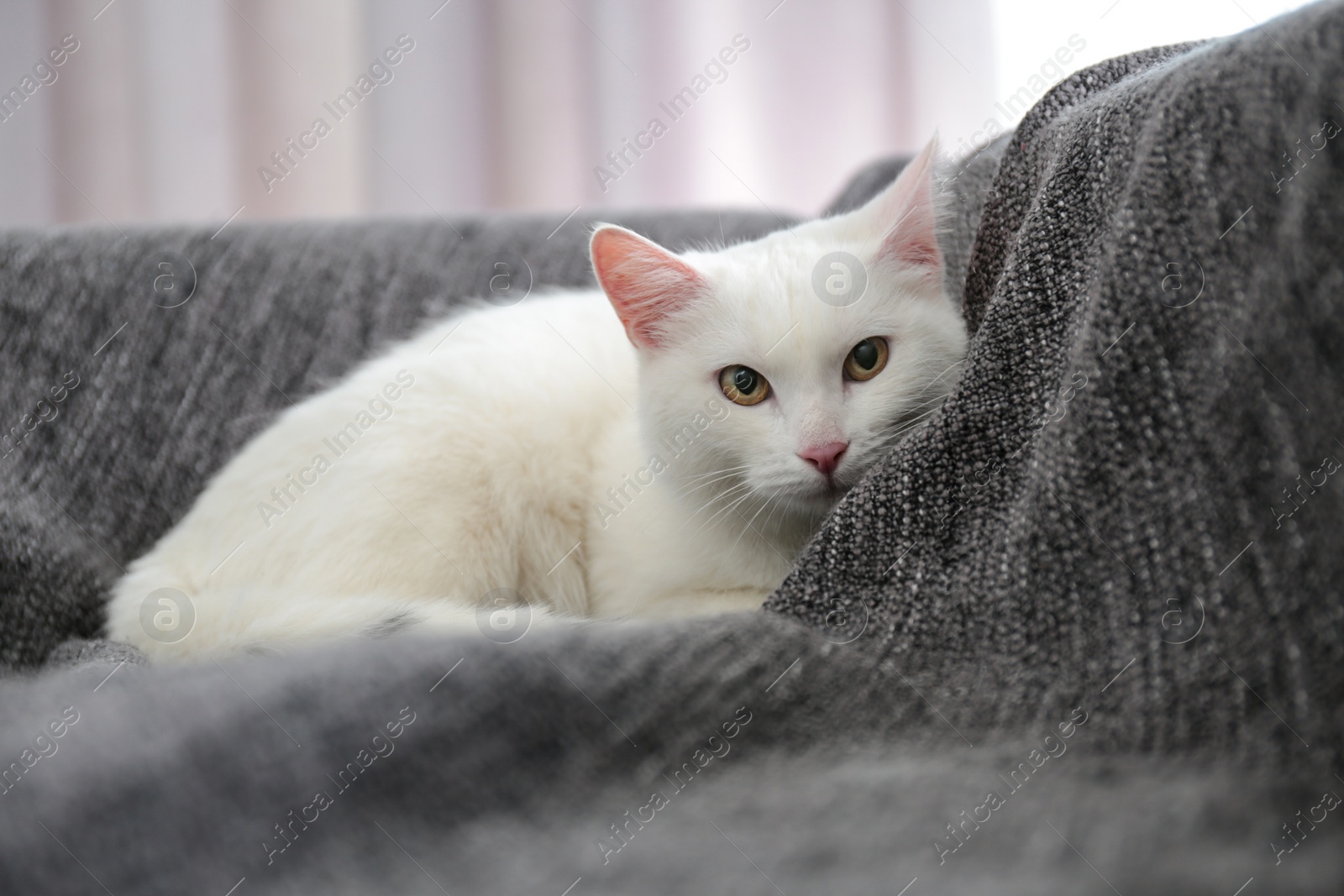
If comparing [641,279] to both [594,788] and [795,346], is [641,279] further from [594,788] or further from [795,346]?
[594,788]

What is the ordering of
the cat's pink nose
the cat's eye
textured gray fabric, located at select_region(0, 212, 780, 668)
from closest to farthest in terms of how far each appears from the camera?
the cat's pink nose, the cat's eye, textured gray fabric, located at select_region(0, 212, 780, 668)

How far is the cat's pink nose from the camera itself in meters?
0.94

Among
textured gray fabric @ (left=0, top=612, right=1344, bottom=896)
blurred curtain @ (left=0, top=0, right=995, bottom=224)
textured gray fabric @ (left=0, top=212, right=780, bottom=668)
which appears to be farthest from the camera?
blurred curtain @ (left=0, top=0, right=995, bottom=224)

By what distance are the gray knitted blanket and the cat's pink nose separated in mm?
139

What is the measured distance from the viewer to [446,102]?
2820 millimetres

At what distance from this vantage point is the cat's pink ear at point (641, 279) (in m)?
1.07

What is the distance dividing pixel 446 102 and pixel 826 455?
7.62 feet

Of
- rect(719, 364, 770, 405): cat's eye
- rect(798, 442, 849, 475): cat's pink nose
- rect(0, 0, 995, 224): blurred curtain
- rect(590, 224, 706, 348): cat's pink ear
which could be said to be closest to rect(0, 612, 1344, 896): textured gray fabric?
rect(798, 442, 849, 475): cat's pink nose

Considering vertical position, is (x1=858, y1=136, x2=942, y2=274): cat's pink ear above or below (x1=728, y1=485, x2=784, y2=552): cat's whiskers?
above

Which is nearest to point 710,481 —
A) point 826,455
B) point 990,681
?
point 826,455

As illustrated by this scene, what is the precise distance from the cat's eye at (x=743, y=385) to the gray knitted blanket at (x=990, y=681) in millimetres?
271

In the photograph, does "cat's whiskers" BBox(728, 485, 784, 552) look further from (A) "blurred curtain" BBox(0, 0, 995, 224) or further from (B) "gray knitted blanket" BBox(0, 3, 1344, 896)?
(A) "blurred curtain" BBox(0, 0, 995, 224)

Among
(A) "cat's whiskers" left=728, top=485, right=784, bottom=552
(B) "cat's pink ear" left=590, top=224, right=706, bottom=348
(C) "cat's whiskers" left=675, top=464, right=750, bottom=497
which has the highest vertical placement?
(B) "cat's pink ear" left=590, top=224, right=706, bottom=348

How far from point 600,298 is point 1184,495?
1.04m
